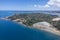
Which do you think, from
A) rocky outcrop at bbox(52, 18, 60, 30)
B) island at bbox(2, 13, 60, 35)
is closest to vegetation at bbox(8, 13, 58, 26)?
island at bbox(2, 13, 60, 35)

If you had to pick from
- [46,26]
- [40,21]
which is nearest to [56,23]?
[46,26]

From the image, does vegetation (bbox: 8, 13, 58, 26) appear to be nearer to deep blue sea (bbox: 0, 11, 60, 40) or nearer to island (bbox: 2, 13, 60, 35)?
island (bbox: 2, 13, 60, 35)

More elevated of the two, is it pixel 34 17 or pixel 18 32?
pixel 34 17

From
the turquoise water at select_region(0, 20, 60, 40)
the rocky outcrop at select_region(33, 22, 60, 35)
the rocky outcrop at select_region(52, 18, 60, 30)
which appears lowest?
the turquoise water at select_region(0, 20, 60, 40)

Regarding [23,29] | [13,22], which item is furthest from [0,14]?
[23,29]

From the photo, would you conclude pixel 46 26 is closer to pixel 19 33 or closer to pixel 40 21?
pixel 40 21

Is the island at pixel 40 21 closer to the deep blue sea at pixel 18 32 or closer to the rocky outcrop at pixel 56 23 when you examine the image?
the rocky outcrop at pixel 56 23

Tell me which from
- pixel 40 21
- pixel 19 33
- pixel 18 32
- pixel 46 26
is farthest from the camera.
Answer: pixel 40 21

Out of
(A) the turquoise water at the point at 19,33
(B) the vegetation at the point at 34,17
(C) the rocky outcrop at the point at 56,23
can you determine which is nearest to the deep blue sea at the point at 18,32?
(A) the turquoise water at the point at 19,33

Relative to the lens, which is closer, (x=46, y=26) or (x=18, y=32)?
(x=18, y=32)
